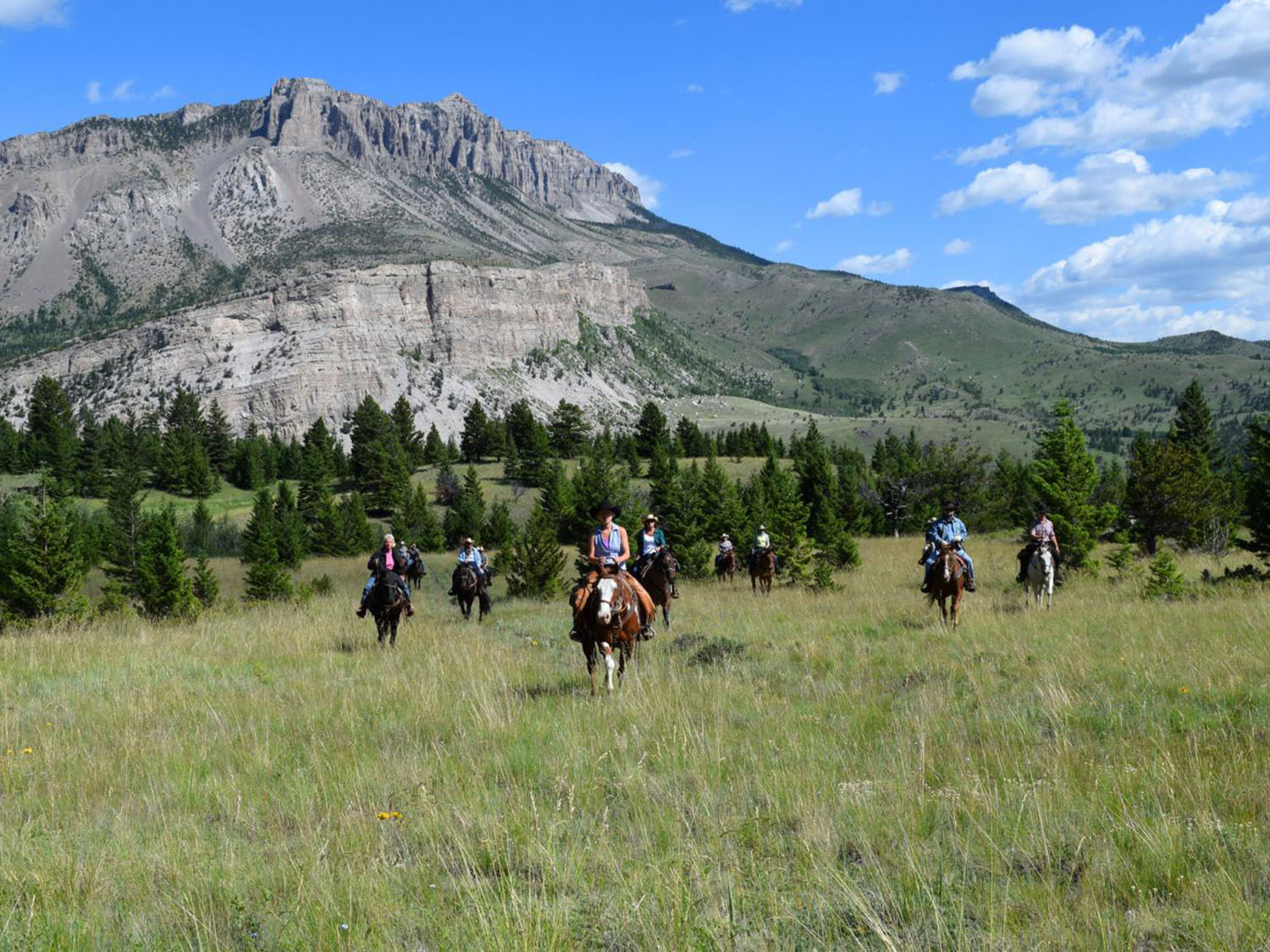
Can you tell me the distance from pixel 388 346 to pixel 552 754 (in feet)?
566

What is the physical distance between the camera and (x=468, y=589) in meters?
20.2

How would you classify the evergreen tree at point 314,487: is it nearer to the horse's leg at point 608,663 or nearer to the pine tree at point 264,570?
the pine tree at point 264,570

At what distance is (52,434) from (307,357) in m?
65.6

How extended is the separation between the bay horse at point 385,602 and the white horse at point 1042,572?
13128 mm

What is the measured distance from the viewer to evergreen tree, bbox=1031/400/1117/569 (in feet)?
80.3

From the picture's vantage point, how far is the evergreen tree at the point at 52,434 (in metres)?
83.0

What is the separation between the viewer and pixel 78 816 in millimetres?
5391

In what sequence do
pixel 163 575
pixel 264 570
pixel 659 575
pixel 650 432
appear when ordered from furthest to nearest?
pixel 650 432 → pixel 264 570 → pixel 163 575 → pixel 659 575

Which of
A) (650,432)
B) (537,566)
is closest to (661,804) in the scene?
(537,566)

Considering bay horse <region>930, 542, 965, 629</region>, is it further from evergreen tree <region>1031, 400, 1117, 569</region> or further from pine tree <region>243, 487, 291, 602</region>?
pine tree <region>243, 487, 291, 602</region>

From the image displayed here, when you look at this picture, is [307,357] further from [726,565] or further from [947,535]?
[947,535]

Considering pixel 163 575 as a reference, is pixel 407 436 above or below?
above

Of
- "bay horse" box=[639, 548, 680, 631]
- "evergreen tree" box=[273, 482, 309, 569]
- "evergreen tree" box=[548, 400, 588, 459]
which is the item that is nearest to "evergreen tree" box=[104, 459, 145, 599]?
"evergreen tree" box=[273, 482, 309, 569]

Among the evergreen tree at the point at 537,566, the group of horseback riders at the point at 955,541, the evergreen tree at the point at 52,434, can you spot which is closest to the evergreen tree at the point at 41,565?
the evergreen tree at the point at 537,566
